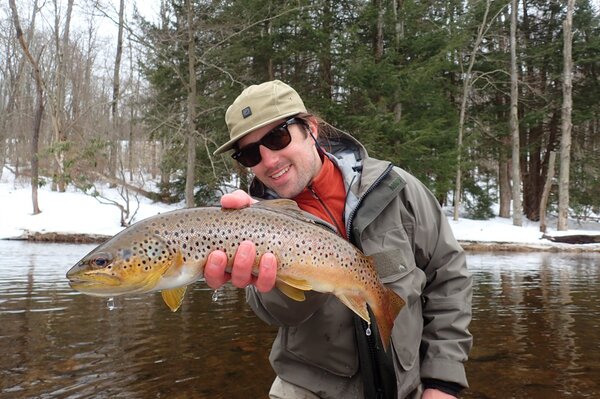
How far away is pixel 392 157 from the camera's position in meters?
20.4

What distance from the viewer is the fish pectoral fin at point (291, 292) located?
2107 millimetres

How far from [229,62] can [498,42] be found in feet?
50.5

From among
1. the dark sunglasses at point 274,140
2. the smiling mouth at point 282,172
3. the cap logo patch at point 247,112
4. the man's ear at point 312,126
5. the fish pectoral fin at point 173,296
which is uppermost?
the cap logo patch at point 247,112

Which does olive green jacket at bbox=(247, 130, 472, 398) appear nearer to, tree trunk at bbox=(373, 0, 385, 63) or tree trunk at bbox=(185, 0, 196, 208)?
tree trunk at bbox=(185, 0, 196, 208)

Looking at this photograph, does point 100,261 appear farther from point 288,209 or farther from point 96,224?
point 96,224

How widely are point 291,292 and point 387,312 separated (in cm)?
44

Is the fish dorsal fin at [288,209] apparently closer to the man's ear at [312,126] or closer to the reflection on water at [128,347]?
the man's ear at [312,126]

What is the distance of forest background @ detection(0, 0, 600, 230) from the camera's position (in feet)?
67.3

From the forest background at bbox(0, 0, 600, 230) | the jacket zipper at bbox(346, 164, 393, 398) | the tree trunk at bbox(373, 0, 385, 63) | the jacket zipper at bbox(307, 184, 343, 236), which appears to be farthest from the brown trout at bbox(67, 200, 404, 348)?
the tree trunk at bbox(373, 0, 385, 63)

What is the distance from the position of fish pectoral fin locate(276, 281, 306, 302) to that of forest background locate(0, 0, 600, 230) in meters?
16.8

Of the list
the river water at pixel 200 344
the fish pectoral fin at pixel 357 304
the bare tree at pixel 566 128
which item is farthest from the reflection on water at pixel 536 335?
the bare tree at pixel 566 128

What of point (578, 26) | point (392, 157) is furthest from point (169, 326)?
point (578, 26)

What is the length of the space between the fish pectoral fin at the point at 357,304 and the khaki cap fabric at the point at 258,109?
929 mm

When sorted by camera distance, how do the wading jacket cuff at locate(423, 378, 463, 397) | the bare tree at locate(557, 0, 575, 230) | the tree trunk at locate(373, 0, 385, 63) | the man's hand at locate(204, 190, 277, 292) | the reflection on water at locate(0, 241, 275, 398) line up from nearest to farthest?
the man's hand at locate(204, 190, 277, 292)
the wading jacket cuff at locate(423, 378, 463, 397)
the reflection on water at locate(0, 241, 275, 398)
the bare tree at locate(557, 0, 575, 230)
the tree trunk at locate(373, 0, 385, 63)
